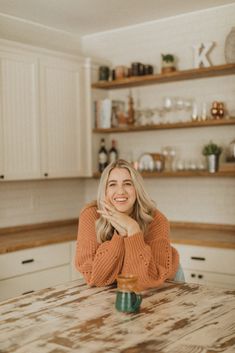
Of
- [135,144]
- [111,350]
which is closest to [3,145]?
[135,144]

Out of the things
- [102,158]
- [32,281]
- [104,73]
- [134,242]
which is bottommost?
[32,281]

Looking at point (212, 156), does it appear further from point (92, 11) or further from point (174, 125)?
point (92, 11)

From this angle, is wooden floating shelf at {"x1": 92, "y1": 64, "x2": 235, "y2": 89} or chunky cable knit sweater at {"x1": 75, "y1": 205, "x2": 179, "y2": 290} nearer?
chunky cable knit sweater at {"x1": 75, "y1": 205, "x2": 179, "y2": 290}

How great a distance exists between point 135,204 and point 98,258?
43 cm

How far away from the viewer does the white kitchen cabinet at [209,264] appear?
3.68m

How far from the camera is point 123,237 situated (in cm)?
257

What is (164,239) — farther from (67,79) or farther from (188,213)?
(67,79)

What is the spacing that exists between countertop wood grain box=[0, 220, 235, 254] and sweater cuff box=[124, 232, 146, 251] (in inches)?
53.7

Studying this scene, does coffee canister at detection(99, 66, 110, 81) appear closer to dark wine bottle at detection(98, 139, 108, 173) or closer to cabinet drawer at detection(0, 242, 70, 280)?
dark wine bottle at detection(98, 139, 108, 173)

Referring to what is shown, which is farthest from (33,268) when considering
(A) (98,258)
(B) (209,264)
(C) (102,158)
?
(A) (98,258)

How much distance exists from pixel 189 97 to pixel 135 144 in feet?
Answer: 2.48

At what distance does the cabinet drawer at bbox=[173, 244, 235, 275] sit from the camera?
367 centimetres

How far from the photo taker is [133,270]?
2449 mm

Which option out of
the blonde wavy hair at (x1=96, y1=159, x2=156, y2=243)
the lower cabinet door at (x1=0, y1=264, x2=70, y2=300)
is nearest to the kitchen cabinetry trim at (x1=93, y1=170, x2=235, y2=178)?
the lower cabinet door at (x1=0, y1=264, x2=70, y2=300)
